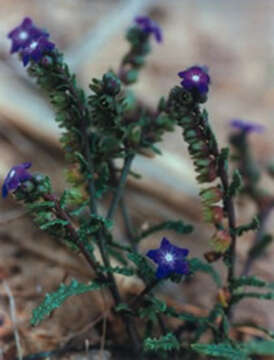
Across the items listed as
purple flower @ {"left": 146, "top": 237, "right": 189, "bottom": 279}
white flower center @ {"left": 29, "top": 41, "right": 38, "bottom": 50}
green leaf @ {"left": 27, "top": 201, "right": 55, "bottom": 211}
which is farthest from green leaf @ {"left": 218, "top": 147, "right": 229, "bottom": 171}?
white flower center @ {"left": 29, "top": 41, "right": 38, "bottom": 50}

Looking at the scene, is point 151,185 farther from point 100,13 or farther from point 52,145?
point 100,13

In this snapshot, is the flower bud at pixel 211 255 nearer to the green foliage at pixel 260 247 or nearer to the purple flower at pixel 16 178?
the green foliage at pixel 260 247

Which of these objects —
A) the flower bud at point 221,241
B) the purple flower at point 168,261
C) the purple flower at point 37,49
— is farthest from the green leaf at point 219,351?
the purple flower at point 37,49

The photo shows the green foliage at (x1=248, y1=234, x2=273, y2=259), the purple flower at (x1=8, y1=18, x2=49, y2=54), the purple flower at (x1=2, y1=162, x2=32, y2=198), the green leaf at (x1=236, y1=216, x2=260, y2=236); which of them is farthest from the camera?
the green foliage at (x1=248, y1=234, x2=273, y2=259)

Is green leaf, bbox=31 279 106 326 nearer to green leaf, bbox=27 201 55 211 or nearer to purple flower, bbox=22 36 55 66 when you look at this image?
green leaf, bbox=27 201 55 211

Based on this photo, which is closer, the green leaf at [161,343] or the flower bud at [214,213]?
the green leaf at [161,343]

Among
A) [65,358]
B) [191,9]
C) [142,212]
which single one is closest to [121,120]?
[65,358]
